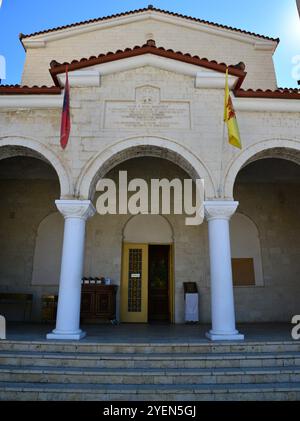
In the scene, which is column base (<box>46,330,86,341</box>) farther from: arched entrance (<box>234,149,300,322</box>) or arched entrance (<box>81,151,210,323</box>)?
arched entrance (<box>234,149,300,322</box>)

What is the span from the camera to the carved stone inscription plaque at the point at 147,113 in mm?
6727

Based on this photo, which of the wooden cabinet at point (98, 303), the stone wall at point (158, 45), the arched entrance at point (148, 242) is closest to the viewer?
the wooden cabinet at point (98, 303)

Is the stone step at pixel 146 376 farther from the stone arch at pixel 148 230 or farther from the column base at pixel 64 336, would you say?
the stone arch at pixel 148 230

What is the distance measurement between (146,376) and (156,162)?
21.0 feet

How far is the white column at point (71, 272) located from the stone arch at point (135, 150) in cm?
34

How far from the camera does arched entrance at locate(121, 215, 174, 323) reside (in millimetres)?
9133

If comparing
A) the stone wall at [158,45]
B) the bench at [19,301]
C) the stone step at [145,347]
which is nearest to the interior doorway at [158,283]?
the bench at [19,301]

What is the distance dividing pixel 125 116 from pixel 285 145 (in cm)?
349

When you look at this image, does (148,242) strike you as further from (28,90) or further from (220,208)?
(28,90)

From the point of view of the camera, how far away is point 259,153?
682 centimetres

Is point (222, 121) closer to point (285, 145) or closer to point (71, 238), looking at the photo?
point (285, 145)

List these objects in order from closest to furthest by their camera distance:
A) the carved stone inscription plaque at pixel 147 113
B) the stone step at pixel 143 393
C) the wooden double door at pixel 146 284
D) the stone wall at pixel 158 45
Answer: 1. the stone step at pixel 143 393
2. the carved stone inscription plaque at pixel 147 113
3. the wooden double door at pixel 146 284
4. the stone wall at pixel 158 45

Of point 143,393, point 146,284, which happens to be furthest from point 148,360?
point 146,284

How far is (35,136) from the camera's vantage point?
6.66 meters
